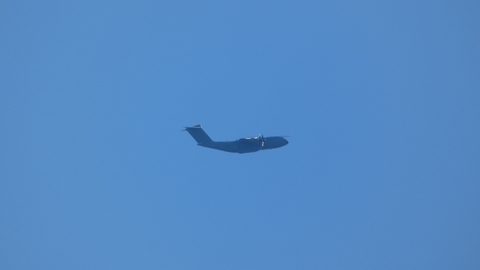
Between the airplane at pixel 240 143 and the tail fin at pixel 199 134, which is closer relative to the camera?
the airplane at pixel 240 143

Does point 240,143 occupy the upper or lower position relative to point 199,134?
lower

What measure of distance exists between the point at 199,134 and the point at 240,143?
Answer: 263 inches

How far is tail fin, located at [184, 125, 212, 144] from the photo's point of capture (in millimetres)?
62969

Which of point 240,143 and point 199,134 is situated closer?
point 240,143

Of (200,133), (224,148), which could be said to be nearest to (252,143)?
(224,148)

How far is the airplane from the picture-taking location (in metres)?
61.1

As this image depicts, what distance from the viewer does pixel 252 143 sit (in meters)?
61.0

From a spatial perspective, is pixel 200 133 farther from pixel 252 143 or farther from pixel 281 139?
pixel 281 139

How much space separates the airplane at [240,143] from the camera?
61.1m

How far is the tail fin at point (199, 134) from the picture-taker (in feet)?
207

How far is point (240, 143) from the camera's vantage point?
200 feet

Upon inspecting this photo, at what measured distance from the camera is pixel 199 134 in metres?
63.2

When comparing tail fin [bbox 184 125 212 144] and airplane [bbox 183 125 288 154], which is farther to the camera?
tail fin [bbox 184 125 212 144]

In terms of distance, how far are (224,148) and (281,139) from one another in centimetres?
881
